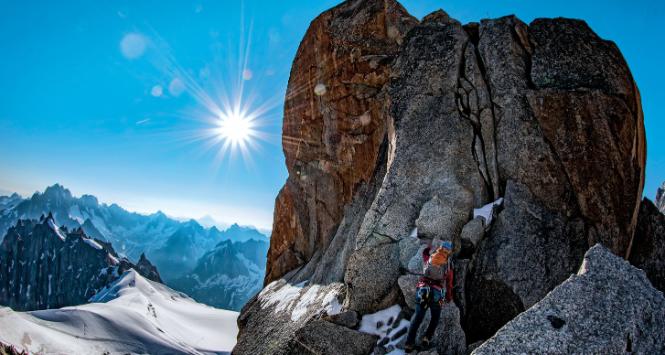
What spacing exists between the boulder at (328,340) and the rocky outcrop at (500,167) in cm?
111

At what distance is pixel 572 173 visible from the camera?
1394 cm

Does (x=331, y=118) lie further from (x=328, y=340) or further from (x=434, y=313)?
(x=434, y=313)

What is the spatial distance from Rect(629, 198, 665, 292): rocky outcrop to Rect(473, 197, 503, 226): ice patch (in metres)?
5.93

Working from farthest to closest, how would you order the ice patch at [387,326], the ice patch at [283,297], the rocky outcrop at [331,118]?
the rocky outcrop at [331,118]
the ice patch at [283,297]
the ice patch at [387,326]

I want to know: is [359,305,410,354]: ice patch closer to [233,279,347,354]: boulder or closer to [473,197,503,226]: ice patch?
[233,279,347,354]: boulder

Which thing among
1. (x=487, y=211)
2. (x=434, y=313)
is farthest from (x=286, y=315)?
(x=487, y=211)

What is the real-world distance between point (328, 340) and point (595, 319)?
8.28 m

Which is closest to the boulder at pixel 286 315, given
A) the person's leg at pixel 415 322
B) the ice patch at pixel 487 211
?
the person's leg at pixel 415 322

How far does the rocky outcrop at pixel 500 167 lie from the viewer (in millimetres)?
12625

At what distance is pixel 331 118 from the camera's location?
102 ft

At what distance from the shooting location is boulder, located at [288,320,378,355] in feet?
38.8

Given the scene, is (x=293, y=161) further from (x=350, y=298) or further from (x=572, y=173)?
(x=572, y=173)

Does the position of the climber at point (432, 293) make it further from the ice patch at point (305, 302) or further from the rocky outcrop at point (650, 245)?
the rocky outcrop at point (650, 245)

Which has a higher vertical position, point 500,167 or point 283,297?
point 500,167
